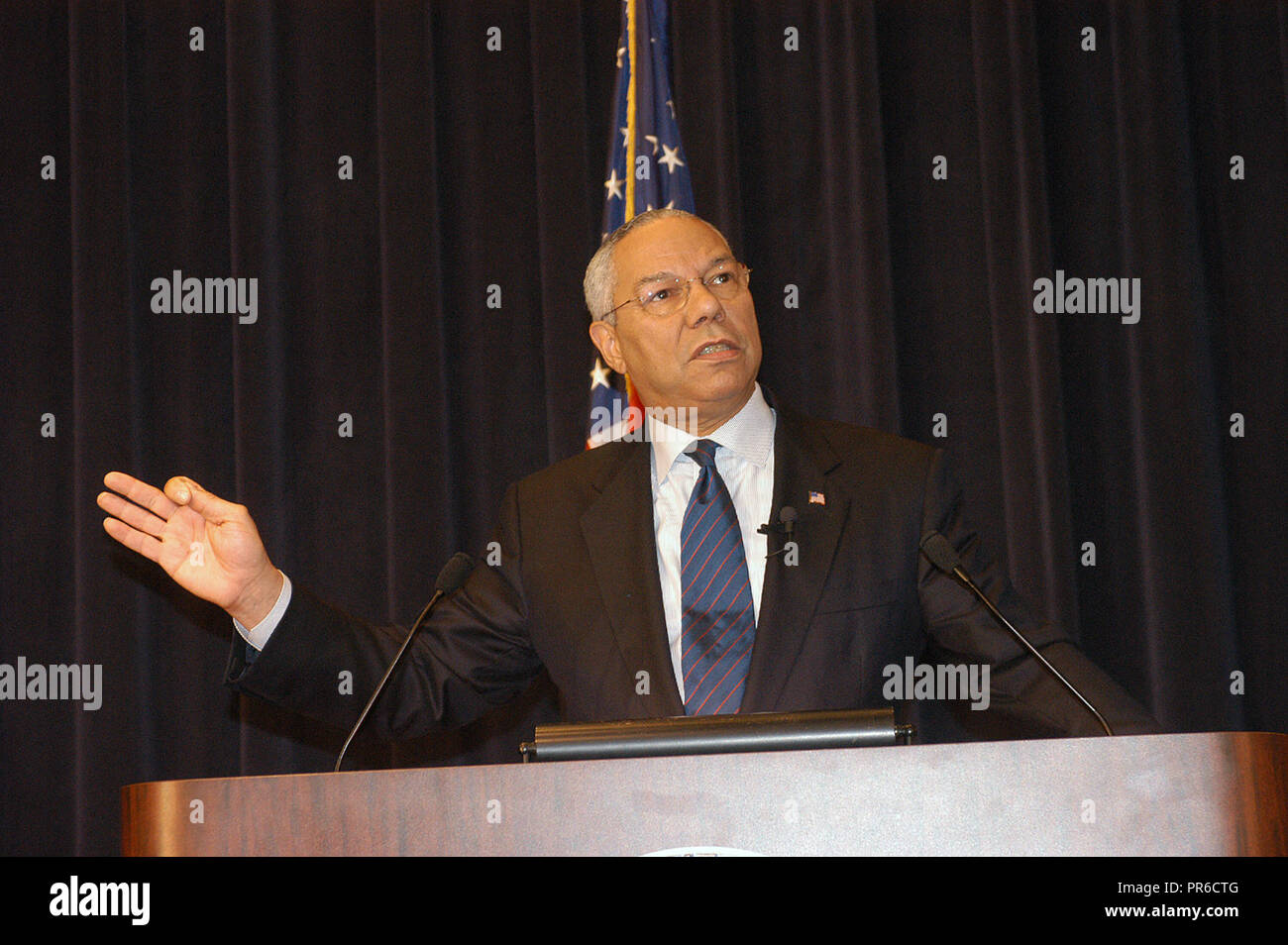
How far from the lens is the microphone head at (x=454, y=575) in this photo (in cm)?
185

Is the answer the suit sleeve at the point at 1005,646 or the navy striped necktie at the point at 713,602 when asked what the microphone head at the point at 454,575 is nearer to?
the navy striped necktie at the point at 713,602

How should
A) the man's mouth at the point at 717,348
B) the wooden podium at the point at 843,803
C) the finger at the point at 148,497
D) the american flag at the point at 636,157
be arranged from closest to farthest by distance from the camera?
the wooden podium at the point at 843,803
the finger at the point at 148,497
the man's mouth at the point at 717,348
the american flag at the point at 636,157

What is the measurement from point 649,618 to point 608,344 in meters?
0.77

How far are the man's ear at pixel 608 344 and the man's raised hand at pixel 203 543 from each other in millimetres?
1012

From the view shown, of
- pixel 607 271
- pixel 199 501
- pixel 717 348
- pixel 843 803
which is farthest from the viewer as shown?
pixel 607 271

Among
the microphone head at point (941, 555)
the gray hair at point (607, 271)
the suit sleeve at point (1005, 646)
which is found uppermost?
the gray hair at point (607, 271)

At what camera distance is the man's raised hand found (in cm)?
203

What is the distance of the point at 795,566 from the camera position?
2.33 metres

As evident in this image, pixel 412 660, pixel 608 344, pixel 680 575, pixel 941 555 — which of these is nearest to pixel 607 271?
pixel 608 344

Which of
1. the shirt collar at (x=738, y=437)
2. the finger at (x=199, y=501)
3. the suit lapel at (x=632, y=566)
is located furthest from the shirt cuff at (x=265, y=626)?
the shirt collar at (x=738, y=437)

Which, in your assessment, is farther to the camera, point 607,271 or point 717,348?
point 607,271

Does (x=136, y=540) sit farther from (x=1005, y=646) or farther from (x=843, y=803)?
(x=1005, y=646)
